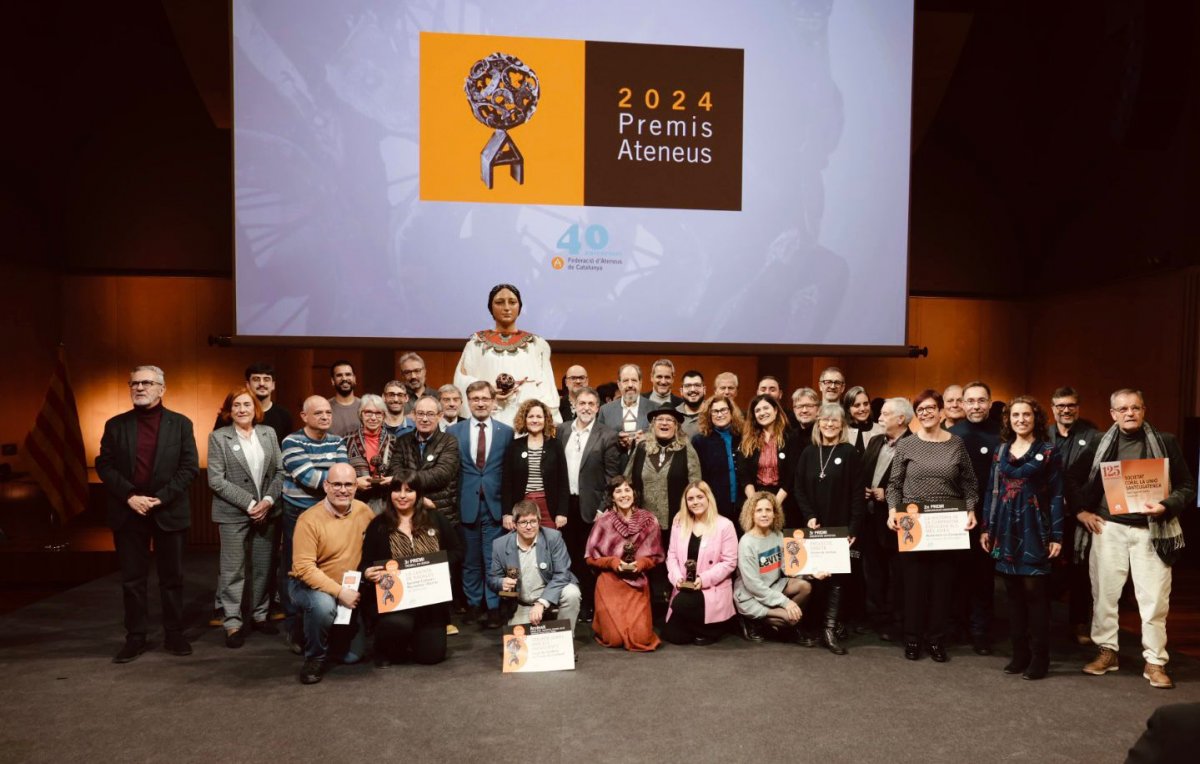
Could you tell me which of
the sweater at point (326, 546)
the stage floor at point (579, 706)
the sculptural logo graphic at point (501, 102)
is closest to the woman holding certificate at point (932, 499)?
the stage floor at point (579, 706)

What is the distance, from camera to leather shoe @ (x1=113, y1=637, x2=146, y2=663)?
3955 mm

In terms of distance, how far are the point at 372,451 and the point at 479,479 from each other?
0.65 metres

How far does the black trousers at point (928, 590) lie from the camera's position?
13.4ft

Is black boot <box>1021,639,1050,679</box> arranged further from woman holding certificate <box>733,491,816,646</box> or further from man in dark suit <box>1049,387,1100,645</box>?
woman holding certificate <box>733,491,816,646</box>

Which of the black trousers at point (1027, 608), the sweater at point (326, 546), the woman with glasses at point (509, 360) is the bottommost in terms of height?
the black trousers at point (1027, 608)

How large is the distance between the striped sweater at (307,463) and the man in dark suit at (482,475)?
2.34ft

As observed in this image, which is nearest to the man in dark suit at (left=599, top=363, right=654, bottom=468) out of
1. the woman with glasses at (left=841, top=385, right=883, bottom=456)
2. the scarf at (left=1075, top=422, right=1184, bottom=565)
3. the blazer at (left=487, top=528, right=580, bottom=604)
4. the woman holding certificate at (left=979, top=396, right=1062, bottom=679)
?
the blazer at (left=487, top=528, right=580, bottom=604)

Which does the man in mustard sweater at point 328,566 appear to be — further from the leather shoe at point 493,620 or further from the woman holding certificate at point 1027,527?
the woman holding certificate at point 1027,527

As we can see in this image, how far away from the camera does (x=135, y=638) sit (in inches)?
159

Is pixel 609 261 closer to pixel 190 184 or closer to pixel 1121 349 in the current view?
pixel 190 184

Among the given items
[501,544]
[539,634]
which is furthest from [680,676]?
[501,544]

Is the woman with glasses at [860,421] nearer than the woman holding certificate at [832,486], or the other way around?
the woman holding certificate at [832,486]

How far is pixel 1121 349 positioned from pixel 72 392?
32.4 ft

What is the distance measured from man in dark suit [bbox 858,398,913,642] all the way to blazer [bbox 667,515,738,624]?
90 centimetres
